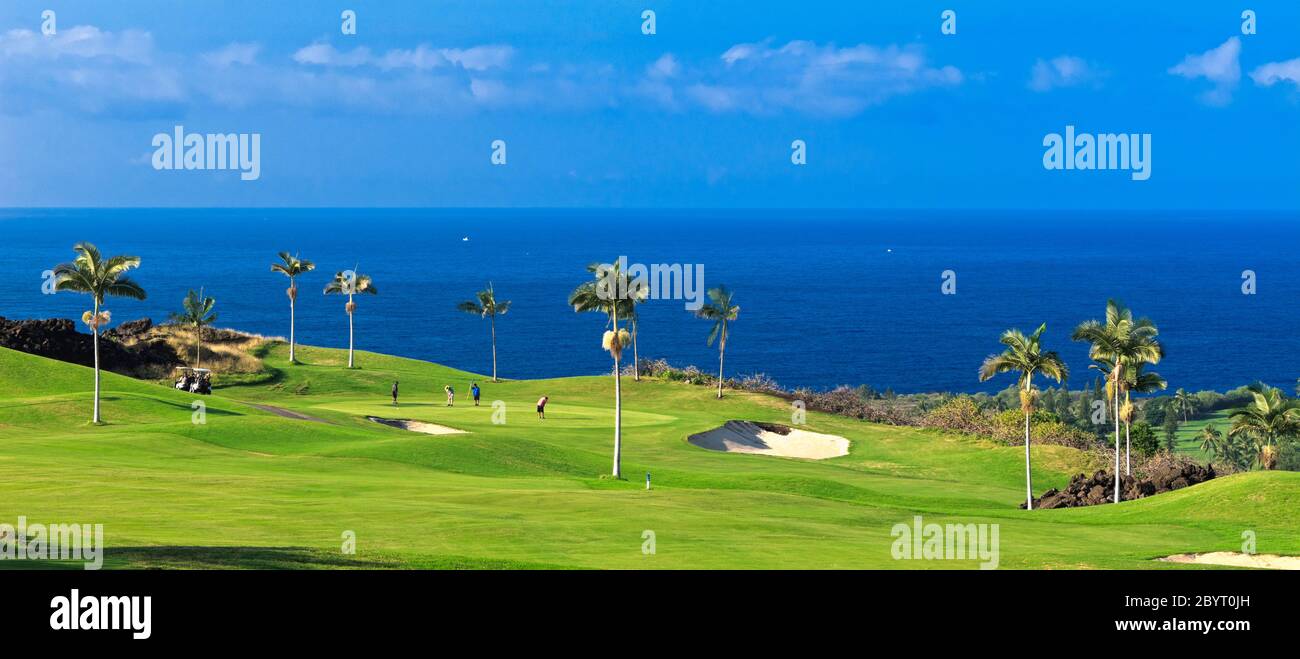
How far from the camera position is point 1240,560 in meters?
30.3

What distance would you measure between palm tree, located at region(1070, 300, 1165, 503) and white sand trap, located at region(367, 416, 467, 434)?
29231mm

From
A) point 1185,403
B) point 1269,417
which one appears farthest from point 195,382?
point 1185,403

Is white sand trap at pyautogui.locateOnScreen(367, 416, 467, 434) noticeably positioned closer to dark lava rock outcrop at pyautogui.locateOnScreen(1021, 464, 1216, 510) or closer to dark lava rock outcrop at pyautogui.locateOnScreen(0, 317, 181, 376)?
dark lava rock outcrop at pyautogui.locateOnScreen(0, 317, 181, 376)

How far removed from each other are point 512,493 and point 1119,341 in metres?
28.2

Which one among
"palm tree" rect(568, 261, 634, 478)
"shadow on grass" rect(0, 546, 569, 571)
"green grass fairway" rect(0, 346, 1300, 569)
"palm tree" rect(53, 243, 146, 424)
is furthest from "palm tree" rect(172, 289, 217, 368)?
"shadow on grass" rect(0, 546, 569, 571)

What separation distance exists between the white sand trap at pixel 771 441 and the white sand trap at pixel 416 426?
12764mm

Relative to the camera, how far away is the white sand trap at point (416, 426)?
6065 centimetres

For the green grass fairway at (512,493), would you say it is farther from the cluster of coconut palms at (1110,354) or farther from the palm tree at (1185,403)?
the palm tree at (1185,403)

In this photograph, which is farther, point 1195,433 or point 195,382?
point 1195,433

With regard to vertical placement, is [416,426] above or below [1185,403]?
above

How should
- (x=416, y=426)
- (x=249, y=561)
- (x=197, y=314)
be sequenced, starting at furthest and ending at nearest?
(x=197, y=314) → (x=416, y=426) → (x=249, y=561)

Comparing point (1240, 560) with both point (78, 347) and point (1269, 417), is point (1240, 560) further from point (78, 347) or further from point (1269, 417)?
point (78, 347)
